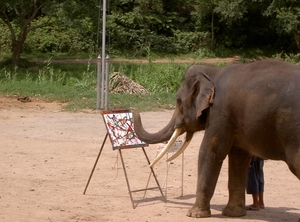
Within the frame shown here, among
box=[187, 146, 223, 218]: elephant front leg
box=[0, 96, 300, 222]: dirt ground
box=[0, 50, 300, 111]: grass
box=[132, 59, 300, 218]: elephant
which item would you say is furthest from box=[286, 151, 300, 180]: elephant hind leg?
box=[0, 50, 300, 111]: grass

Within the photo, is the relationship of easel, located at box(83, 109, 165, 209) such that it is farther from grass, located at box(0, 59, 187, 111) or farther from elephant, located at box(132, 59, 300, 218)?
grass, located at box(0, 59, 187, 111)

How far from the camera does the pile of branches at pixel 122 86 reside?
22.5m

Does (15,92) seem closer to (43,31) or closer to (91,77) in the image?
(91,77)

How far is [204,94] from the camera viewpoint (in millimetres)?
8055

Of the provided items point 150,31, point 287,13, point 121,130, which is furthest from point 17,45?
point 121,130

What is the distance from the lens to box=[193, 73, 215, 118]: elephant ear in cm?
802

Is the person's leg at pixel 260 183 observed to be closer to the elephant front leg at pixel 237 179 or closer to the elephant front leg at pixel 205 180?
the elephant front leg at pixel 237 179

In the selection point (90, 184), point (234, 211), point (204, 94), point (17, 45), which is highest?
point (204, 94)

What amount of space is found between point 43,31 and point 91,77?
587 inches

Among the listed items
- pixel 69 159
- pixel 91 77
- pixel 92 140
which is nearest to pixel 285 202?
pixel 69 159

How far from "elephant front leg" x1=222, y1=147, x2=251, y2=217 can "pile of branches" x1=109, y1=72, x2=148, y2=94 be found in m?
14.1

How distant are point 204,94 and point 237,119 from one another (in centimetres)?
53

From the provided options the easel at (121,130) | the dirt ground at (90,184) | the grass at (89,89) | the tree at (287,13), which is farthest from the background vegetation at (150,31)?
the easel at (121,130)

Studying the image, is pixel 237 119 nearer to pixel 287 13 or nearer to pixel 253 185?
pixel 253 185
